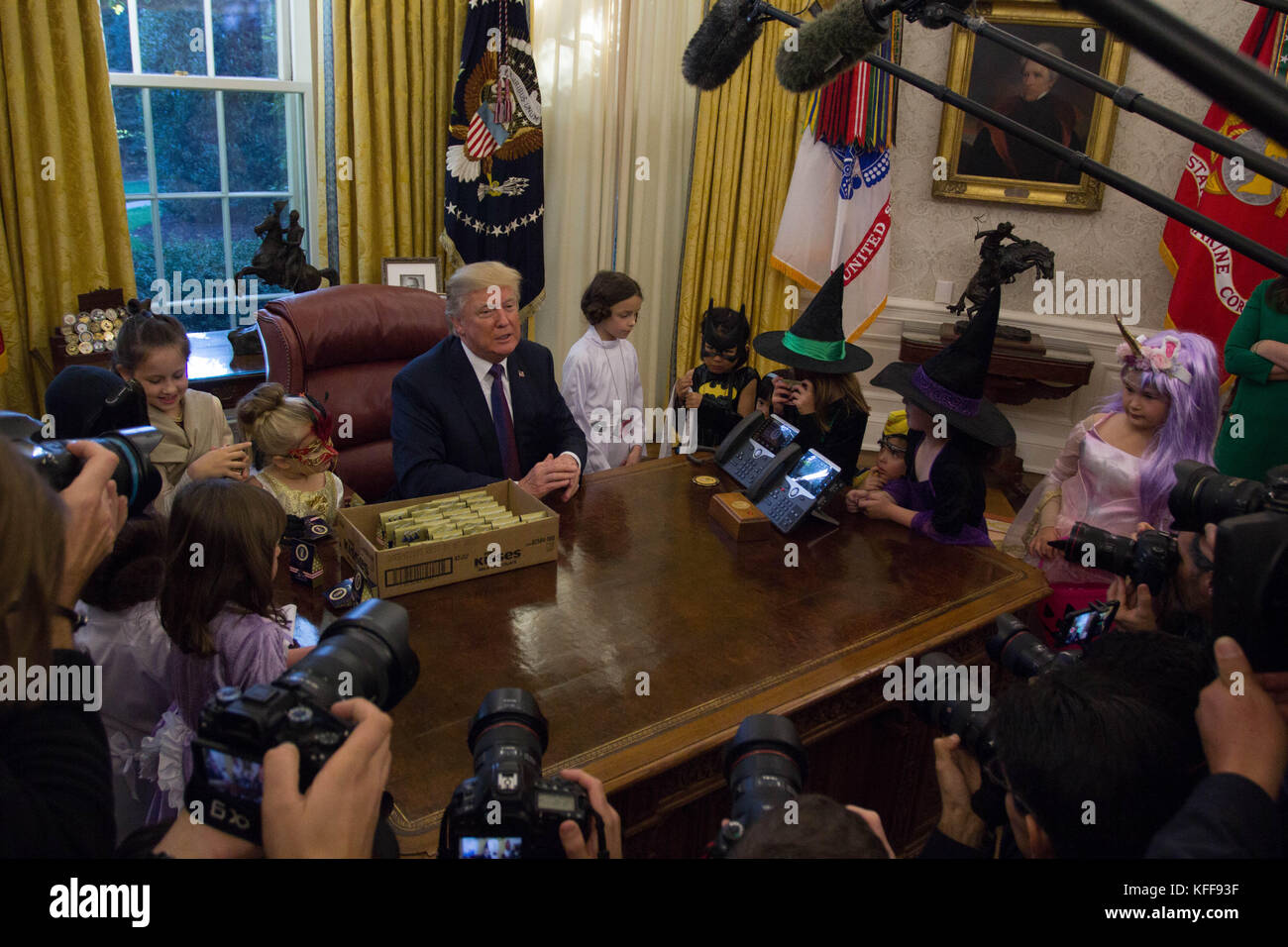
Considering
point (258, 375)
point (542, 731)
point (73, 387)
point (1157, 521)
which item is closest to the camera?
point (542, 731)

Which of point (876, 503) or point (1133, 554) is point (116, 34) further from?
point (1133, 554)

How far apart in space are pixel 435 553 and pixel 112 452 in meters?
0.87

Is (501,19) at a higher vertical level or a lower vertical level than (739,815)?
higher

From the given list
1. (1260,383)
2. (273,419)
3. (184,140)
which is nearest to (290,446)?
(273,419)

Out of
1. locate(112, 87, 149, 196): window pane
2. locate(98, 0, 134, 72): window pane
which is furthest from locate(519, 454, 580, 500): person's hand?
locate(98, 0, 134, 72): window pane

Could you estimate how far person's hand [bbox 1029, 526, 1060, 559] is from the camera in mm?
2584

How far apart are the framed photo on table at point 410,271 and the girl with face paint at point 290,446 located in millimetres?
1794

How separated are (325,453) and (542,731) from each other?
1.57m

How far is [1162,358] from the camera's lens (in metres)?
2.54

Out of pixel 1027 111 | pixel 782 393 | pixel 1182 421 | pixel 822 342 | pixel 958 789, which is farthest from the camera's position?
pixel 1027 111
